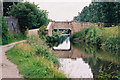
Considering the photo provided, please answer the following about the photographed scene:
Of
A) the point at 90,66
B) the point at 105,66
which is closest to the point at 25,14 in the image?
the point at 90,66

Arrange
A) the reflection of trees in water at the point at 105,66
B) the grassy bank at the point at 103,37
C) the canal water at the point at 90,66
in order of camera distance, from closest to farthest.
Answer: the reflection of trees in water at the point at 105,66
the canal water at the point at 90,66
the grassy bank at the point at 103,37

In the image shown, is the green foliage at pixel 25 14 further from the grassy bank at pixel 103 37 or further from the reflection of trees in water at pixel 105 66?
the reflection of trees in water at pixel 105 66

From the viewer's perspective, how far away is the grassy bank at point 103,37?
15.3 metres

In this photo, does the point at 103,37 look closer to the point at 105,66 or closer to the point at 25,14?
the point at 105,66

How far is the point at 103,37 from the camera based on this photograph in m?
18.8

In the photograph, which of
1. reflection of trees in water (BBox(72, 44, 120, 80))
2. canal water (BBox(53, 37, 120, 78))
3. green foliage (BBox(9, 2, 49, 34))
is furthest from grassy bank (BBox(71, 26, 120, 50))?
green foliage (BBox(9, 2, 49, 34))

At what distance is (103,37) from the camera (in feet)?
61.8

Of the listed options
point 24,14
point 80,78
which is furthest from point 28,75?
point 24,14

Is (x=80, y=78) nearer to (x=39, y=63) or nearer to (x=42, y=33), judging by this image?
(x=39, y=63)

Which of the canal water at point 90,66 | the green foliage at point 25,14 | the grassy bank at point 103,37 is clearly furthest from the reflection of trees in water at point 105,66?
the green foliage at point 25,14

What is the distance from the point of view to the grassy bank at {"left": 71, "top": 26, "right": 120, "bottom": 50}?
1533 cm

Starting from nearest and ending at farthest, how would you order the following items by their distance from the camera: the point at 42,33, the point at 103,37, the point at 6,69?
1. the point at 6,69
2. the point at 103,37
3. the point at 42,33

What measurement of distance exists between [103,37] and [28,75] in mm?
14735

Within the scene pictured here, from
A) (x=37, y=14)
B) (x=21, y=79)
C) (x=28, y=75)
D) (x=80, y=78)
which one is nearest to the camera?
(x=21, y=79)
